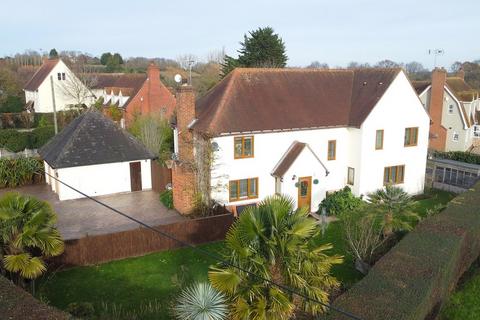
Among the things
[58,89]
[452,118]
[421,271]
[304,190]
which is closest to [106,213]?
[304,190]

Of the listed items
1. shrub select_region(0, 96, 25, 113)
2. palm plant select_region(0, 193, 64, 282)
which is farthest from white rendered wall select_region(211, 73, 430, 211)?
shrub select_region(0, 96, 25, 113)

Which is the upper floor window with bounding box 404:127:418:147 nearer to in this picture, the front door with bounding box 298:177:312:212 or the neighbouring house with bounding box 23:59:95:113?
the front door with bounding box 298:177:312:212

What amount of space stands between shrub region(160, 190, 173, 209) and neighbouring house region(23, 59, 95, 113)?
34.4 meters

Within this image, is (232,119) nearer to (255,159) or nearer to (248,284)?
(255,159)

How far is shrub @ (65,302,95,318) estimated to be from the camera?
11.8 metres

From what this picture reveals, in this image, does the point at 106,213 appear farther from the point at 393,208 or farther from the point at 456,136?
the point at 456,136

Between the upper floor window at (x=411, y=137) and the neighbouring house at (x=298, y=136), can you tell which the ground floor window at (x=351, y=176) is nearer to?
the neighbouring house at (x=298, y=136)

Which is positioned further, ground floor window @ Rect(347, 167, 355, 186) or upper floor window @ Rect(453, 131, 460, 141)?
upper floor window @ Rect(453, 131, 460, 141)

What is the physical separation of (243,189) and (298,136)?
13.8 feet

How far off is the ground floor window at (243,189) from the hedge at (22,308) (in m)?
13.2

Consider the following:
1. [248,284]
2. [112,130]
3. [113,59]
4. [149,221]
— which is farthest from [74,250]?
[113,59]

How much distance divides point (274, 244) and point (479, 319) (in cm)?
609

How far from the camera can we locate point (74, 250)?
15.8 metres

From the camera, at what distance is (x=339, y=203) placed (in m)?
22.4
